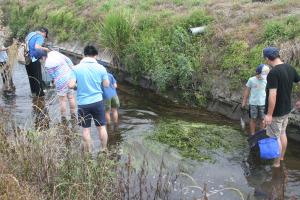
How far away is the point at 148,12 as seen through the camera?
1501 centimetres

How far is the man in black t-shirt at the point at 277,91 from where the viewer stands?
665 cm

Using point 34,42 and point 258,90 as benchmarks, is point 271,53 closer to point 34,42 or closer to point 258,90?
point 258,90

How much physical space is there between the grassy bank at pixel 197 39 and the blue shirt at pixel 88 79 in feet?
14.0

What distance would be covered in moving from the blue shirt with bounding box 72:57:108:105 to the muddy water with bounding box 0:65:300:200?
63 cm

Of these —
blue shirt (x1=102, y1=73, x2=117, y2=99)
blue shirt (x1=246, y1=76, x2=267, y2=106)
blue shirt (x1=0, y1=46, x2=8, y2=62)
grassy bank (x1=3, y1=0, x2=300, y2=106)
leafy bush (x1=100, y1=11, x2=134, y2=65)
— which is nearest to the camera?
blue shirt (x1=246, y1=76, x2=267, y2=106)

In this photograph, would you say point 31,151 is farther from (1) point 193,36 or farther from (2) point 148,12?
(2) point 148,12

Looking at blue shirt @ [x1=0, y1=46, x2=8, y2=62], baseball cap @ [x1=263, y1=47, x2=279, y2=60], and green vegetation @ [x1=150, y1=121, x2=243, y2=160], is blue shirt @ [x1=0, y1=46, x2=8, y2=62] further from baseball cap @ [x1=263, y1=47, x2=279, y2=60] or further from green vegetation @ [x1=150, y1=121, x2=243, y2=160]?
baseball cap @ [x1=263, y1=47, x2=279, y2=60]

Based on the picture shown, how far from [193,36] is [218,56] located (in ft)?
4.42

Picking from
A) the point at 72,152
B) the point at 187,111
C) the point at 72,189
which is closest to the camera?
the point at 72,189

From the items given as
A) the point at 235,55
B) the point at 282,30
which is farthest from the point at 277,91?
the point at 282,30

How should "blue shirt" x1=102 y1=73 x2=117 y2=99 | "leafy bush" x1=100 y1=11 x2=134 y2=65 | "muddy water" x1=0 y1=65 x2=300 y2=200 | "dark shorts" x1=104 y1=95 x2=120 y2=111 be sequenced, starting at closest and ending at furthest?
"muddy water" x1=0 y1=65 x2=300 y2=200
"blue shirt" x1=102 y1=73 x2=117 y2=99
"dark shorts" x1=104 y1=95 x2=120 y2=111
"leafy bush" x1=100 y1=11 x2=134 y2=65

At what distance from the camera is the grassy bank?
10.8m

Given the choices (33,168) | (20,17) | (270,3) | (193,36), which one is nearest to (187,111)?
(193,36)

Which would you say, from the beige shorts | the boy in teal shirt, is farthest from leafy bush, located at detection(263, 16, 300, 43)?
the beige shorts
